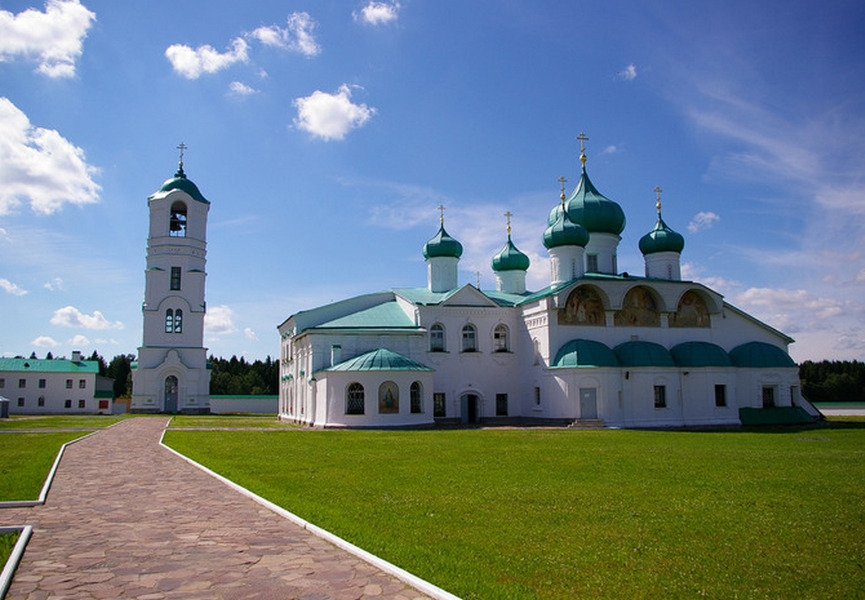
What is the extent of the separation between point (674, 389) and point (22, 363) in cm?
4650

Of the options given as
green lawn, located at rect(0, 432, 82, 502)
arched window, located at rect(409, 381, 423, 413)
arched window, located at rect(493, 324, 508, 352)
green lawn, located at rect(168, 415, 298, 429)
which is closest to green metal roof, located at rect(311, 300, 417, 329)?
arched window, located at rect(409, 381, 423, 413)

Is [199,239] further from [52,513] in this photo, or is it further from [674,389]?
[52,513]

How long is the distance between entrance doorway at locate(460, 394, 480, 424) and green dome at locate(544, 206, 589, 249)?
342 inches

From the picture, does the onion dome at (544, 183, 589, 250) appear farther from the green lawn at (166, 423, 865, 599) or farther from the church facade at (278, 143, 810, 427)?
the green lawn at (166, 423, 865, 599)

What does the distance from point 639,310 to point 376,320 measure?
42.0 ft

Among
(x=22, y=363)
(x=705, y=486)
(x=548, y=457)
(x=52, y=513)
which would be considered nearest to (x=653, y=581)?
(x=705, y=486)

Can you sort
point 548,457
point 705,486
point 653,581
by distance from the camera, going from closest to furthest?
point 653,581, point 705,486, point 548,457

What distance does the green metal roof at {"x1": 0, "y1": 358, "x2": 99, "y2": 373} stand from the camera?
4912 cm

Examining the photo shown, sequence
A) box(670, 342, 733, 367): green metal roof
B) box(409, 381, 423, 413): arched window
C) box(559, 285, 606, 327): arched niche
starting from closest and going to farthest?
box(409, 381, 423, 413): arched window
box(670, 342, 733, 367): green metal roof
box(559, 285, 606, 327): arched niche

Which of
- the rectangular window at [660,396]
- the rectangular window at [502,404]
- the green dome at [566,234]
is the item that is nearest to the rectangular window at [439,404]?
the rectangular window at [502,404]

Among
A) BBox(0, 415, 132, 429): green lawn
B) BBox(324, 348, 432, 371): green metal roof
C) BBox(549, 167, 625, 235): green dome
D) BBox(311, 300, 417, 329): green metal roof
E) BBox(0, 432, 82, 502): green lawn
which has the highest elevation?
BBox(549, 167, 625, 235): green dome

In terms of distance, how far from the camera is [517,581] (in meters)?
5.81

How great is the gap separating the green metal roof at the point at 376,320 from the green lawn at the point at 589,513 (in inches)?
568

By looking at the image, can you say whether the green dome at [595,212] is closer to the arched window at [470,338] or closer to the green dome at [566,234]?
the green dome at [566,234]
